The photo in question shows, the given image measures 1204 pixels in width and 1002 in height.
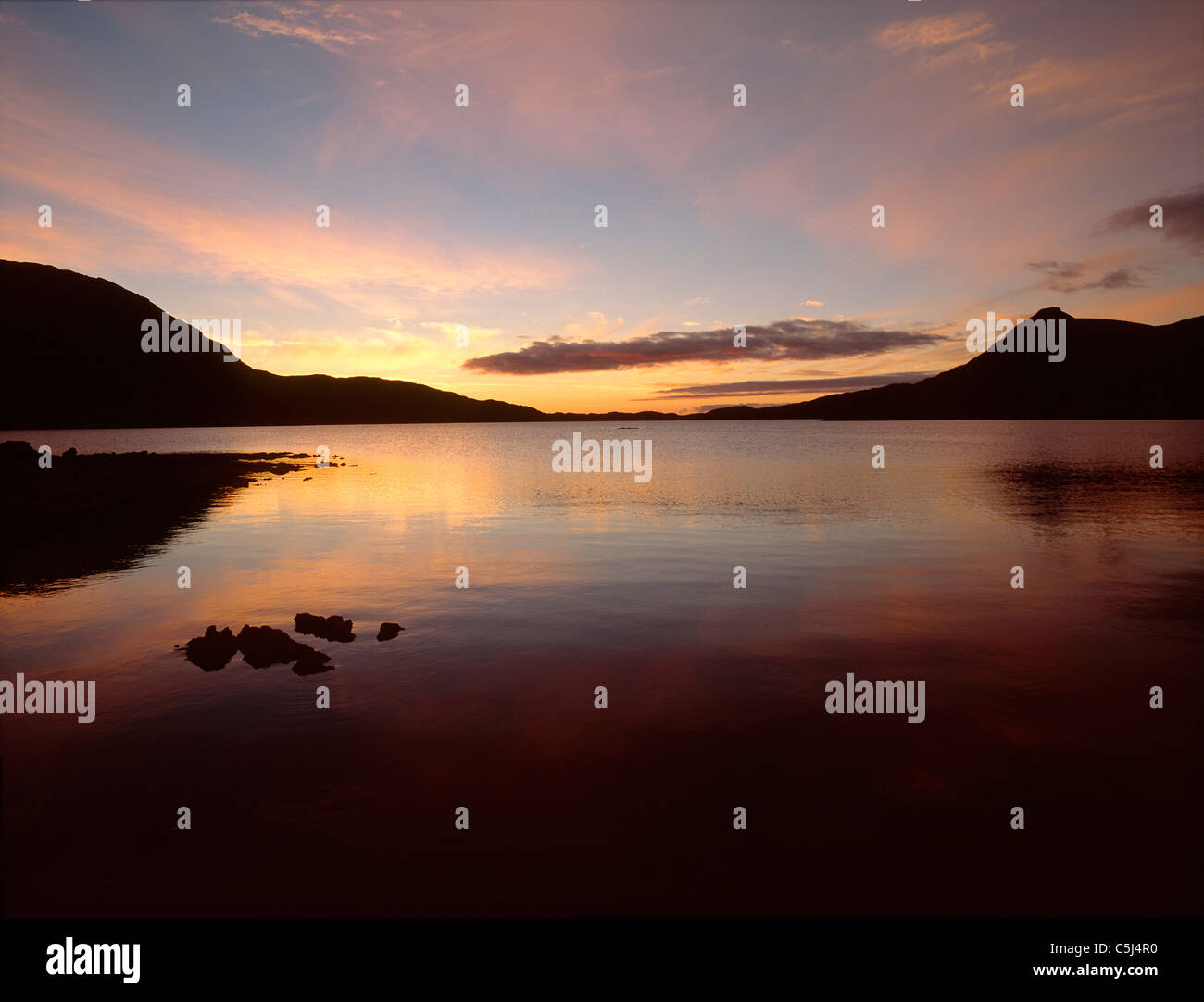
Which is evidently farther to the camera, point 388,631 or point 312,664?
point 388,631

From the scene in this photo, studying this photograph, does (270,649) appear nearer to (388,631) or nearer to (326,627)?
(326,627)

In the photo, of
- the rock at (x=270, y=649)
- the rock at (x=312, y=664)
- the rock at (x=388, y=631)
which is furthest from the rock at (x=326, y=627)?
the rock at (x=312, y=664)

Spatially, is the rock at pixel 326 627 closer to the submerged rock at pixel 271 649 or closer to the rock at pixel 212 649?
the submerged rock at pixel 271 649

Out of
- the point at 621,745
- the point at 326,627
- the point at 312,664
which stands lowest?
the point at 621,745

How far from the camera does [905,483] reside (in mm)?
62531

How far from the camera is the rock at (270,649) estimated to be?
52.7 ft

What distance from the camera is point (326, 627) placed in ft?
60.3

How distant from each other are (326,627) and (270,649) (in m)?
2.02

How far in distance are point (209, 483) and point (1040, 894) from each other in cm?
7232

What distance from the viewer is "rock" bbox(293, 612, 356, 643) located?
59.2ft

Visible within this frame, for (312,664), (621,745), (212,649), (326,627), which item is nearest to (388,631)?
(326,627)
